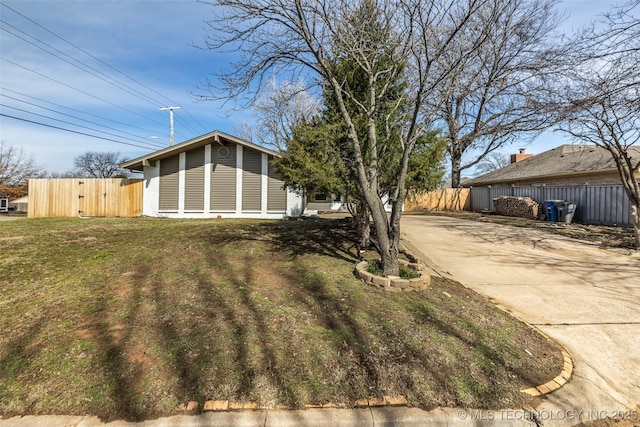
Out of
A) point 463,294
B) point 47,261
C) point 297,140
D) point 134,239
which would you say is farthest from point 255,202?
point 463,294

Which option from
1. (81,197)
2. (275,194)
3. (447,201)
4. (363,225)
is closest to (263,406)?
(363,225)

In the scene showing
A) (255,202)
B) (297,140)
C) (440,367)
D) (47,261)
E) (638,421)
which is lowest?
(638,421)

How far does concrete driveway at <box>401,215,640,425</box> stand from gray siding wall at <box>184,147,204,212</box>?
30.3 feet

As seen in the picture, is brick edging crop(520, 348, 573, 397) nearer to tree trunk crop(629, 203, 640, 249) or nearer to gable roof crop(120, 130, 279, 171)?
tree trunk crop(629, 203, 640, 249)

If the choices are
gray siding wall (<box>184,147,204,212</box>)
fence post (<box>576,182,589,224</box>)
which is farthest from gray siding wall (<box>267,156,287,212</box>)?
fence post (<box>576,182,589,224</box>)

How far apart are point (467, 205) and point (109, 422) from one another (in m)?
22.5

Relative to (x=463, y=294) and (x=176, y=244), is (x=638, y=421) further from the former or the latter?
(x=176, y=244)

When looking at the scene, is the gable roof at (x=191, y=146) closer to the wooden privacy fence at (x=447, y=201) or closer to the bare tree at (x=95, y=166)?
the wooden privacy fence at (x=447, y=201)

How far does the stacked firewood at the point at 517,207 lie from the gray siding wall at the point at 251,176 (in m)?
12.7

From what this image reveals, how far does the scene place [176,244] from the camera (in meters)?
6.44

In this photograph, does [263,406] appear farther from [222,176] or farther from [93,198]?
[93,198]

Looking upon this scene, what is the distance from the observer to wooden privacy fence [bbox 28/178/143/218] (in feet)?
43.8

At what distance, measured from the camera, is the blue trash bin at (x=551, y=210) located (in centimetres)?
1234

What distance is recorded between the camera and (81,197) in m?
13.4
